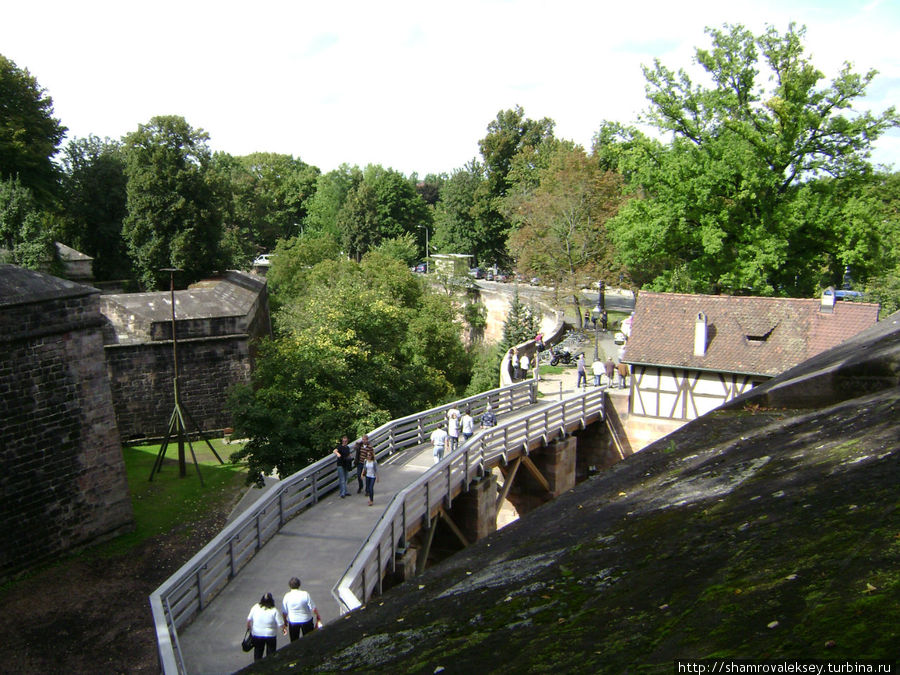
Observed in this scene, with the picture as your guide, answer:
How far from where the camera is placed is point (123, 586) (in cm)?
1727

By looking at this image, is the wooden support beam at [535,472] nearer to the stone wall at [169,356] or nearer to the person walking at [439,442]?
the person walking at [439,442]

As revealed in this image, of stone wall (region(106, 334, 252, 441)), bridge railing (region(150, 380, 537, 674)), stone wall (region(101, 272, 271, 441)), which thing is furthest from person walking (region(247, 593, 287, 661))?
stone wall (region(101, 272, 271, 441))

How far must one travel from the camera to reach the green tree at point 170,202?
39.1m

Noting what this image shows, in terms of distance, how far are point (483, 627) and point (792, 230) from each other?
26.2 meters

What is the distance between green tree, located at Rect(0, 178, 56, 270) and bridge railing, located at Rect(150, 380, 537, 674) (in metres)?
24.5

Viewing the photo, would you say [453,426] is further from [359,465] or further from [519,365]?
[519,365]

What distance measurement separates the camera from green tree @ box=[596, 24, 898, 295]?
26.2 m

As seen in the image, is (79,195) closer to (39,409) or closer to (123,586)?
(39,409)

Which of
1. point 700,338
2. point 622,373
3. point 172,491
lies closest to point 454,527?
point 700,338

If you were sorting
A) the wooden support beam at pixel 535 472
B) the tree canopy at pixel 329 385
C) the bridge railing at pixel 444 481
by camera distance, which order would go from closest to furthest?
the bridge railing at pixel 444 481 → the tree canopy at pixel 329 385 → the wooden support beam at pixel 535 472

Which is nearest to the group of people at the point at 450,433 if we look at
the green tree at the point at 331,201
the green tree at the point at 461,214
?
the green tree at the point at 461,214

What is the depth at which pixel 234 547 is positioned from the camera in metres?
10.5

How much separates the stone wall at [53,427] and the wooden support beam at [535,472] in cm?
1072

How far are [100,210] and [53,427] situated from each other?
3017 cm
